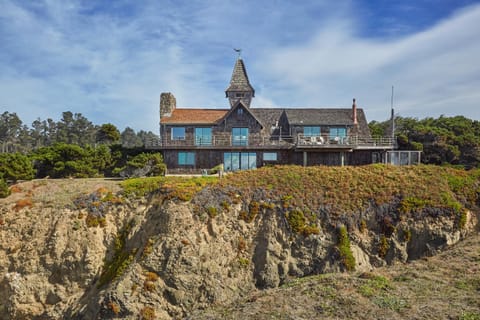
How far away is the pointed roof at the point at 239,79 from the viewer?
37.6 m

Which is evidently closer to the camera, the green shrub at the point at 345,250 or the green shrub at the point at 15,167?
the green shrub at the point at 345,250

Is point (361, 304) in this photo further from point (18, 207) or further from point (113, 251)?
point (18, 207)

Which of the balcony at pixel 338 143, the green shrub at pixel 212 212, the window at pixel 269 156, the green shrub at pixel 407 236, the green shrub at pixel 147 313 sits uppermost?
the balcony at pixel 338 143

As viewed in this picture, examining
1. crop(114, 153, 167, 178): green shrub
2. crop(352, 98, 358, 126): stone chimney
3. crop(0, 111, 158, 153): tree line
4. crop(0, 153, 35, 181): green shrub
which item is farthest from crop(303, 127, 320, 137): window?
crop(0, 111, 158, 153): tree line

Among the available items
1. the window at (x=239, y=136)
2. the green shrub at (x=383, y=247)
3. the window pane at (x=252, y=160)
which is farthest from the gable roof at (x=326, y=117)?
the green shrub at (x=383, y=247)

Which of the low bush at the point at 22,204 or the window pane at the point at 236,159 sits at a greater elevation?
the window pane at the point at 236,159

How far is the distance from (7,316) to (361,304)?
2180cm

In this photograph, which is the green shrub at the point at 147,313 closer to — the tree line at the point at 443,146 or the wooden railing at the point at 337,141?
the wooden railing at the point at 337,141

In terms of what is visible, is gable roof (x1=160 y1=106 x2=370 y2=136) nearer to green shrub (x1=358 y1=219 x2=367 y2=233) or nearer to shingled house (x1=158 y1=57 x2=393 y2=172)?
shingled house (x1=158 y1=57 x2=393 y2=172)

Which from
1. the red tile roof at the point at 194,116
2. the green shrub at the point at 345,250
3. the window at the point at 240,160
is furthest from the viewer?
the red tile roof at the point at 194,116

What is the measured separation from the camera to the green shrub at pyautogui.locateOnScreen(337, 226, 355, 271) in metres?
17.9

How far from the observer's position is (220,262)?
17.8 m

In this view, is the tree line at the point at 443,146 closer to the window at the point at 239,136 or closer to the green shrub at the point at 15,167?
the window at the point at 239,136

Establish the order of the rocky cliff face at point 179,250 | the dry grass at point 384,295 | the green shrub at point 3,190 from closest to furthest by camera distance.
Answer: the dry grass at point 384,295 < the rocky cliff face at point 179,250 < the green shrub at point 3,190
